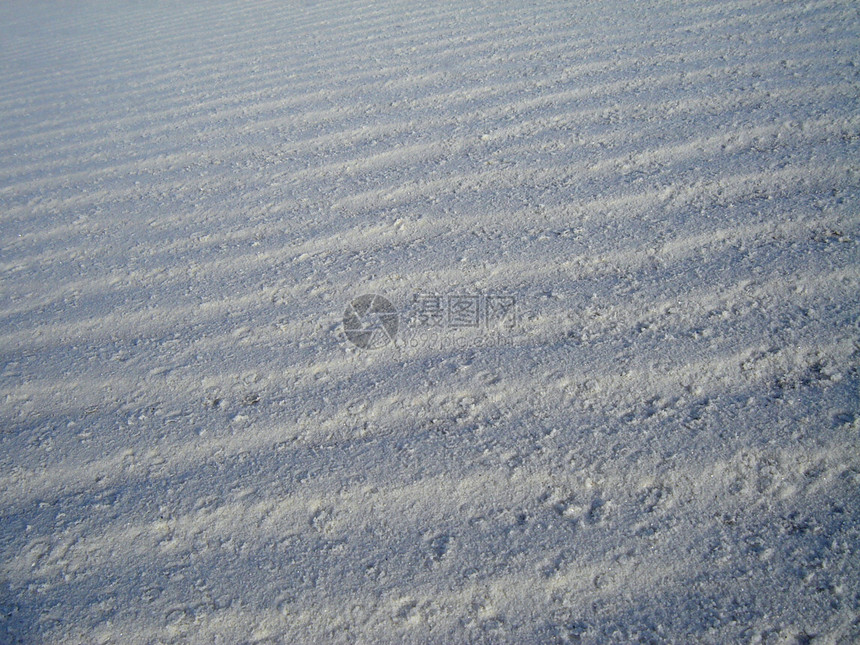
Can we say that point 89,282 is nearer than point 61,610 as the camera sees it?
No

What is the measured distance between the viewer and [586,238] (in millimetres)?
1592

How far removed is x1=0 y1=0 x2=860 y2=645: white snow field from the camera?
941 mm

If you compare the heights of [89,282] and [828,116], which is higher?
[828,116]

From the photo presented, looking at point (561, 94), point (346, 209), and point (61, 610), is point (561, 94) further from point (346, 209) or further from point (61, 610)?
point (61, 610)

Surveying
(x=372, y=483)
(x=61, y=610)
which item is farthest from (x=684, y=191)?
(x=61, y=610)

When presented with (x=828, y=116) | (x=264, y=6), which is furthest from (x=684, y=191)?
(x=264, y=6)

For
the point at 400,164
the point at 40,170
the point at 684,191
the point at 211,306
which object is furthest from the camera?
the point at 40,170

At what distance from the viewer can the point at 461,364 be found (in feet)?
4.32

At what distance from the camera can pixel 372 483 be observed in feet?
3.61

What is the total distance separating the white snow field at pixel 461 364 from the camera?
3.09 feet

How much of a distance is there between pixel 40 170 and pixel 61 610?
215cm

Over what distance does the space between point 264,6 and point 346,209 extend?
3378mm

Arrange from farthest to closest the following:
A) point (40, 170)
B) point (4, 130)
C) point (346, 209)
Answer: point (4, 130) < point (40, 170) < point (346, 209)

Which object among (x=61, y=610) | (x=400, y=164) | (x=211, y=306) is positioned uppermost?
(x=400, y=164)
